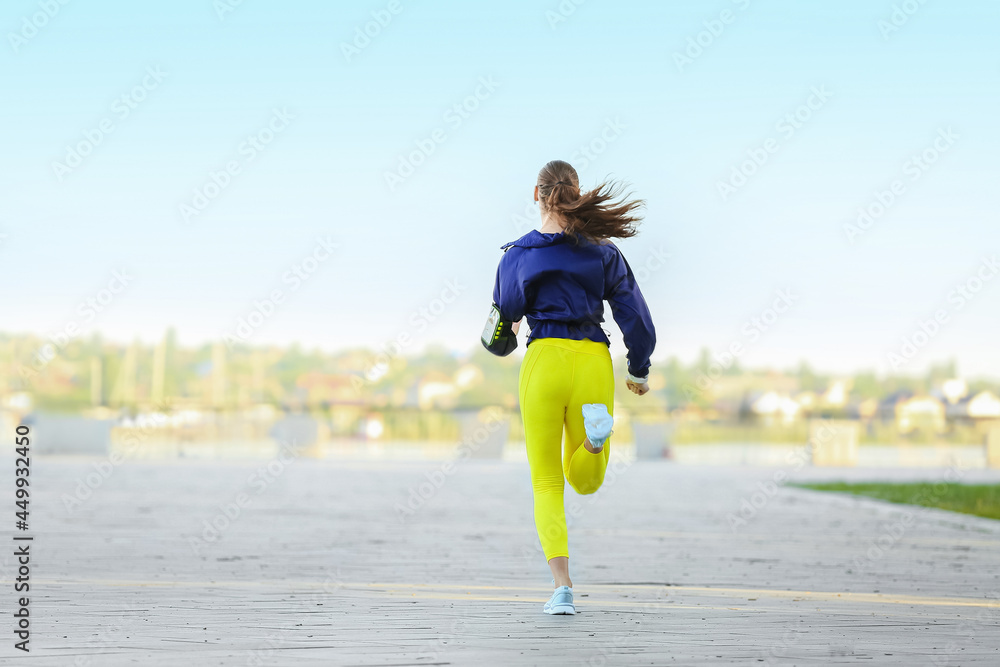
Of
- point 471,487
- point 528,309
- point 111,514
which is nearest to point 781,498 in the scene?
point 471,487

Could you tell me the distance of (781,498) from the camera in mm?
14281

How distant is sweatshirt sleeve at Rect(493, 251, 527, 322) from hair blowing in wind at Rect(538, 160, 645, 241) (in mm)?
292

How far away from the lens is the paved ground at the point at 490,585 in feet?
12.1

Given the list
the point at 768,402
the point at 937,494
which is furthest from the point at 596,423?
the point at 768,402

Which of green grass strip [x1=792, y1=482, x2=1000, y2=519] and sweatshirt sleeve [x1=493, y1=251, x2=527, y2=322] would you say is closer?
sweatshirt sleeve [x1=493, y1=251, x2=527, y2=322]

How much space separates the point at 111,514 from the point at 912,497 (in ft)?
32.0

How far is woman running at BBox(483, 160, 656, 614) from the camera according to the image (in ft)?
15.3

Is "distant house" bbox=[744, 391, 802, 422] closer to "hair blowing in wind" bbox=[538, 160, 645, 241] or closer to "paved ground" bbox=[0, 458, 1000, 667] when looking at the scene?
"paved ground" bbox=[0, 458, 1000, 667]

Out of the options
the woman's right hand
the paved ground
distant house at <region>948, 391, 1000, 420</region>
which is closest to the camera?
the paved ground

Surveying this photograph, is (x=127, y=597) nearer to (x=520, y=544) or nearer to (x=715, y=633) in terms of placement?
(x=715, y=633)

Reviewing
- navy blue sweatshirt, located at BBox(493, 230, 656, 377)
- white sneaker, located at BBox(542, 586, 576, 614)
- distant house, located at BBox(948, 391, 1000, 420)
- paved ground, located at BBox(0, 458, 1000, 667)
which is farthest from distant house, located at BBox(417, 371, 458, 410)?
white sneaker, located at BBox(542, 586, 576, 614)

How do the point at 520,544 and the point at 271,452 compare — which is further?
the point at 271,452

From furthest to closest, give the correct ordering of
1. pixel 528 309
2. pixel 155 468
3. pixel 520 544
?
pixel 155 468 < pixel 520 544 < pixel 528 309

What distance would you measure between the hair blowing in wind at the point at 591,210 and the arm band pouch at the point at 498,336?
480 mm
